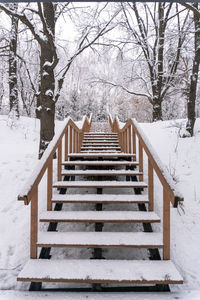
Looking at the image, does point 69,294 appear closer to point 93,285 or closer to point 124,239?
point 93,285

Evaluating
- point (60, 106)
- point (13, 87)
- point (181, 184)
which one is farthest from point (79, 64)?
point (181, 184)

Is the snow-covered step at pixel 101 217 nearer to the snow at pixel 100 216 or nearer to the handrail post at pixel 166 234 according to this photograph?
the snow at pixel 100 216

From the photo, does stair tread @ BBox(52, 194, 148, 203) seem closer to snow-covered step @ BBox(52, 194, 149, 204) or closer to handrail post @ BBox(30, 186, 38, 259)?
snow-covered step @ BBox(52, 194, 149, 204)

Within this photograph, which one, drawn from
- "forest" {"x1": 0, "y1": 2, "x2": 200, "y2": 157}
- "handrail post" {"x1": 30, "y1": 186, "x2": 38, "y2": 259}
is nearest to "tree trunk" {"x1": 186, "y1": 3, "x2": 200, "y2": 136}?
"forest" {"x1": 0, "y1": 2, "x2": 200, "y2": 157}

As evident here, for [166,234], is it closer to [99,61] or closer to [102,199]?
[102,199]

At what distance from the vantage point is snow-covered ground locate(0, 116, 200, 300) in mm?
2371

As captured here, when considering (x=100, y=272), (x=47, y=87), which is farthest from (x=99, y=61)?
(x=100, y=272)

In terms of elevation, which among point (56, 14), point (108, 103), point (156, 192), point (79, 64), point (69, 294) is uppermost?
point (79, 64)

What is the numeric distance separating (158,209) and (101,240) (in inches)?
53.9

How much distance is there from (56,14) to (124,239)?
6.04m

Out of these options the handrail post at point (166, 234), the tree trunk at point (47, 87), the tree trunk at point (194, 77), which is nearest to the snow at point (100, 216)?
the handrail post at point (166, 234)

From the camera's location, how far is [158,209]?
3.59m

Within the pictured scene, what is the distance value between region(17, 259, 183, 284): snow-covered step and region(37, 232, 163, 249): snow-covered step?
0.57 ft

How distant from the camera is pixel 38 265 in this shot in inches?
96.0
